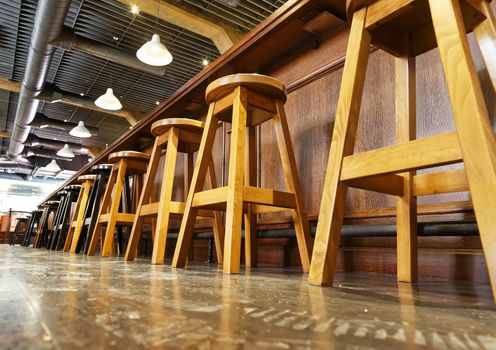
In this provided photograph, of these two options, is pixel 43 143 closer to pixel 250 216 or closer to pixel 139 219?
pixel 139 219

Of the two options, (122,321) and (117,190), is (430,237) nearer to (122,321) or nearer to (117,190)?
(122,321)

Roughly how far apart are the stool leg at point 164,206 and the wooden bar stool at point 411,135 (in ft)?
3.10

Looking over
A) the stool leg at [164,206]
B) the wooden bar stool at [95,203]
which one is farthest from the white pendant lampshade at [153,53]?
the stool leg at [164,206]

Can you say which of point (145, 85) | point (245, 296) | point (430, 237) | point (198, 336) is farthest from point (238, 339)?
point (145, 85)

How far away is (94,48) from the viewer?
213 inches

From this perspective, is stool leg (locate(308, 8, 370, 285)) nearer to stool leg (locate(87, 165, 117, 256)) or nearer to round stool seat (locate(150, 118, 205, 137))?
round stool seat (locate(150, 118, 205, 137))

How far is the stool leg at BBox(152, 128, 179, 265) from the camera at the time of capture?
1666 millimetres

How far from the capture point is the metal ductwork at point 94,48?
5.01m

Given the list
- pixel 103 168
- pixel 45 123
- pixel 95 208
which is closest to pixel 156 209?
pixel 95 208

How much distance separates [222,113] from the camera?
5.22 ft

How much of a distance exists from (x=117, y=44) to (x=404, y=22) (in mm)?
5929

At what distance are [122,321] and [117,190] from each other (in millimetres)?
2171

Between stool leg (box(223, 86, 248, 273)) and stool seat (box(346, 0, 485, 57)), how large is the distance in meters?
0.49

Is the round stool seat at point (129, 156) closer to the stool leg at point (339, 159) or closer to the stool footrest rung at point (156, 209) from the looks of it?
the stool footrest rung at point (156, 209)
